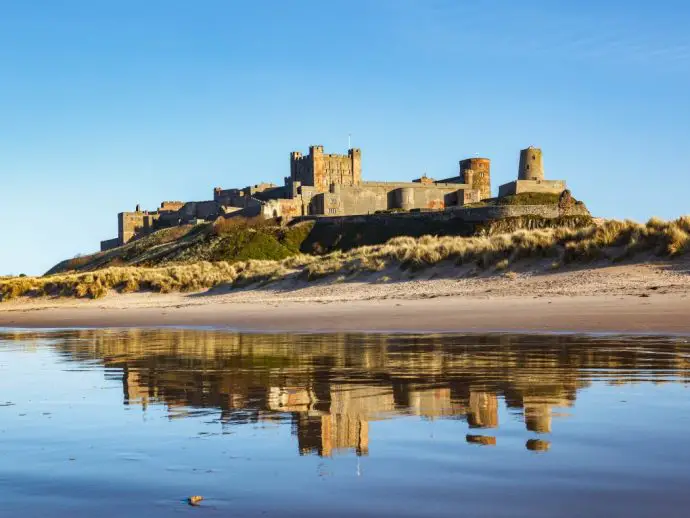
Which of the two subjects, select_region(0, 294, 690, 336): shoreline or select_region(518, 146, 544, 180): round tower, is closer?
select_region(0, 294, 690, 336): shoreline

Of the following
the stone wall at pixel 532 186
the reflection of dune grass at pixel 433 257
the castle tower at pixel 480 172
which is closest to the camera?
the reflection of dune grass at pixel 433 257

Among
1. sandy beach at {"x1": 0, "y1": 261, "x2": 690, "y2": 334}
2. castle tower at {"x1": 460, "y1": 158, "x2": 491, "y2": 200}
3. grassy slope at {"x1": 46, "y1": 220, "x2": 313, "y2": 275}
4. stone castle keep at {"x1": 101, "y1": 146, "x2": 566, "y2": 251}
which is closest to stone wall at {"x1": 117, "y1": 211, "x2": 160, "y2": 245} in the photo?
stone castle keep at {"x1": 101, "y1": 146, "x2": 566, "y2": 251}

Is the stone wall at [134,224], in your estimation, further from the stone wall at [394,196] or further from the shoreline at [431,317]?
the shoreline at [431,317]

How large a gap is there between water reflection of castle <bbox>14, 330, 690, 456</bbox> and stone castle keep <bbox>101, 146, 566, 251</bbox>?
62.0m

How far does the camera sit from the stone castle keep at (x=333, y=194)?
80.8 metres

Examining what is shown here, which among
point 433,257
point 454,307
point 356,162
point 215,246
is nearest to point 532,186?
point 356,162

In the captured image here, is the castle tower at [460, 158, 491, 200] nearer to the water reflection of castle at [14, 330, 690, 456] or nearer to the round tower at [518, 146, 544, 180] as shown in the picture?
the round tower at [518, 146, 544, 180]

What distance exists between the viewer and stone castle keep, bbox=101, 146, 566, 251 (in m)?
80.8

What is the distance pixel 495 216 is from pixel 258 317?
47.9 metres

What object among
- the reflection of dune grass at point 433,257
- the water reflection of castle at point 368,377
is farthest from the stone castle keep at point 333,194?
the water reflection of castle at point 368,377

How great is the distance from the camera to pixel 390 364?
28.1ft

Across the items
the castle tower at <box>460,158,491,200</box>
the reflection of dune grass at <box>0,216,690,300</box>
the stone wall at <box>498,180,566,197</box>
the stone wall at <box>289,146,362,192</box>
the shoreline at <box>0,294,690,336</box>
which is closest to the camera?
the shoreline at <box>0,294,690,336</box>

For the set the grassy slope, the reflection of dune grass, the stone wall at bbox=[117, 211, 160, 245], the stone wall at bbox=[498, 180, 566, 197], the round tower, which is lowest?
the reflection of dune grass

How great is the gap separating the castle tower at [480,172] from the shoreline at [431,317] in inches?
3118
